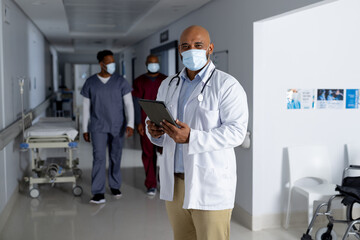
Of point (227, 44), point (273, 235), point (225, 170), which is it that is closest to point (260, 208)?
point (273, 235)

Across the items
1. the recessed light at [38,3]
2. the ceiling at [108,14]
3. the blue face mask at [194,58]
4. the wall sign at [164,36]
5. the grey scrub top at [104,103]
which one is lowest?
the grey scrub top at [104,103]

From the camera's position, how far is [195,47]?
6.37ft

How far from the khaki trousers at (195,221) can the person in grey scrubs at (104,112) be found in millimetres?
2492

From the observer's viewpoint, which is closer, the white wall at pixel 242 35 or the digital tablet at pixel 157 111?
the digital tablet at pixel 157 111

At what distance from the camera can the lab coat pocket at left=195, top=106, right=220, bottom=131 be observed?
1.89 metres

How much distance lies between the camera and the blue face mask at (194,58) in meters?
1.93

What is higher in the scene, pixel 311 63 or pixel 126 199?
pixel 311 63

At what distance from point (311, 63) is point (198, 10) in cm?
207

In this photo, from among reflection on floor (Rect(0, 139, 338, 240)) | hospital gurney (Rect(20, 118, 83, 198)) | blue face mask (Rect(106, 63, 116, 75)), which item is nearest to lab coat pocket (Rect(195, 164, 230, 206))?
reflection on floor (Rect(0, 139, 338, 240))

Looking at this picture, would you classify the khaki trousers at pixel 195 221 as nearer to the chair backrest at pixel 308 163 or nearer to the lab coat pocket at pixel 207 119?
the lab coat pocket at pixel 207 119

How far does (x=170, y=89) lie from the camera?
2.12 m

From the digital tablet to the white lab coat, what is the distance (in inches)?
5.5

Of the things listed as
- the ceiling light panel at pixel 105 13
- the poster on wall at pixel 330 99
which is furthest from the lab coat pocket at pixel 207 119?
the ceiling light panel at pixel 105 13

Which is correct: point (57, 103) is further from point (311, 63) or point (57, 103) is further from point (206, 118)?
point (206, 118)
